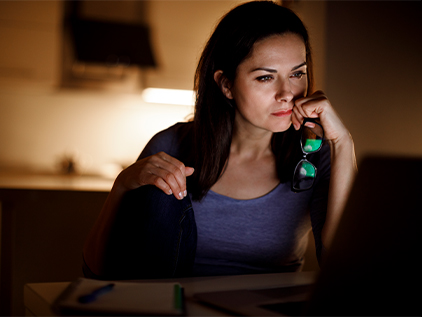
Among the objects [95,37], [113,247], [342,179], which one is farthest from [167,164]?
[95,37]

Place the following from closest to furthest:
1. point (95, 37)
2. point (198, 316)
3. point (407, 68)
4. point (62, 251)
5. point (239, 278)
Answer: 1. point (198, 316)
2. point (239, 278)
3. point (62, 251)
4. point (407, 68)
5. point (95, 37)

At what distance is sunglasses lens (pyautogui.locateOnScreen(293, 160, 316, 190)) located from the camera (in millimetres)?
1151

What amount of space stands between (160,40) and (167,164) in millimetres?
2621

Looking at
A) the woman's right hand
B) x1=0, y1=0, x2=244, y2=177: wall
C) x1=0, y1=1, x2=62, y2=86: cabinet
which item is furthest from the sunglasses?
x1=0, y1=1, x2=62, y2=86: cabinet

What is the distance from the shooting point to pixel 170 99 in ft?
12.0

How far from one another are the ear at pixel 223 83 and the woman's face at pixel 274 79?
0.35 feet

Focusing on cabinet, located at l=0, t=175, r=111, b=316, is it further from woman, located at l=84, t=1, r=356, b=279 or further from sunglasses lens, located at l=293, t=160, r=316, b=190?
sunglasses lens, located at l=293, t=160, r=316, b=190

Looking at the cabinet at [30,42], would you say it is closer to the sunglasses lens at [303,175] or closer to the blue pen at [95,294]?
the sunglasses lens at [303,175]

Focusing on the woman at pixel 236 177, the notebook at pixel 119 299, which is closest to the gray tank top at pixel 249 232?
the woman at pixel 236 177

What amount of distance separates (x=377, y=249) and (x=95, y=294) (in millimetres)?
361

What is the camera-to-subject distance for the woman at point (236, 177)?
3.33 feet

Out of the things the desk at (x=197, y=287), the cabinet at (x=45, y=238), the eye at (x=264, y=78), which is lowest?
the cabinet at (x=45, y=238)

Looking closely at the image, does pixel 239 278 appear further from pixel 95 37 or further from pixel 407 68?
pixel 95 37

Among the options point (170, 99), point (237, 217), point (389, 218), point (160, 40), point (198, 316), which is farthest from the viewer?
point (170, 99)
